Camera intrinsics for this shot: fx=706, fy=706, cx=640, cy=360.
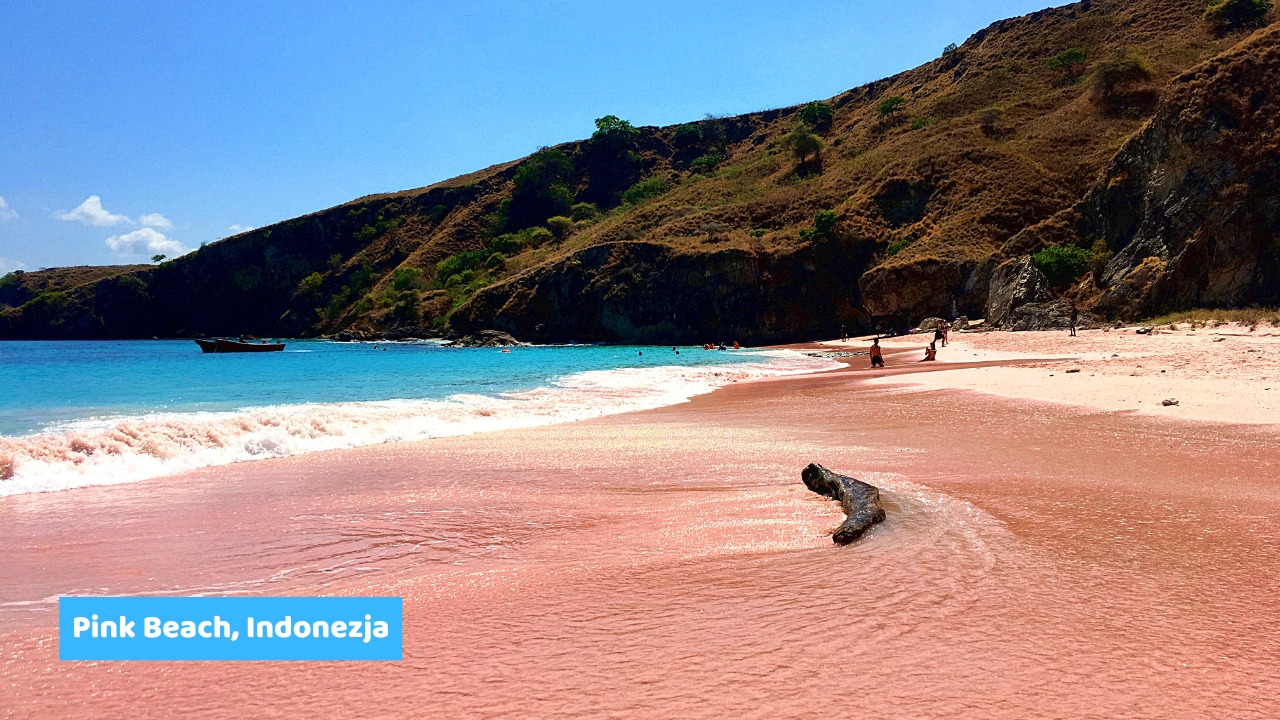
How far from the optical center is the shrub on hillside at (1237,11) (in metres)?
66.6

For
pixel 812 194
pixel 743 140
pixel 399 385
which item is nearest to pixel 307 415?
pixel 399 385

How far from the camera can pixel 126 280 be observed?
364ft

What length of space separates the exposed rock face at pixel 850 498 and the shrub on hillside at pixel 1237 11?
88629mm

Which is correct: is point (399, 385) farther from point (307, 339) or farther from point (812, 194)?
point (307, 339)

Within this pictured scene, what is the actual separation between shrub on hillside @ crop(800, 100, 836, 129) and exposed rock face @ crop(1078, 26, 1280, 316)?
6435 cm

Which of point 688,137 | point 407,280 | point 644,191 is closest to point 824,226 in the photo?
point 644,191

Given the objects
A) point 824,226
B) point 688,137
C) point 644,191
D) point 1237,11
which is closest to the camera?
point 824,226

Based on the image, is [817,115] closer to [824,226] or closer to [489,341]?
[824,226]

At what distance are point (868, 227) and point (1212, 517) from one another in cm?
6126

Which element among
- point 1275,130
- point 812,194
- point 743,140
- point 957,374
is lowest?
point 957,374

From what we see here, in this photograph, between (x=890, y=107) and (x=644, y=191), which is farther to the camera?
(x=644, y=191)

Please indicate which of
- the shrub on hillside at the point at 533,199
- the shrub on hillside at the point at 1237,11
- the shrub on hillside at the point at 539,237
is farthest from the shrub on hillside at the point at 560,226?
the shrub on hillside at the point at 1237,11

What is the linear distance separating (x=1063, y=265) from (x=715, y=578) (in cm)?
4650

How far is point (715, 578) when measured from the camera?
13.6ft
